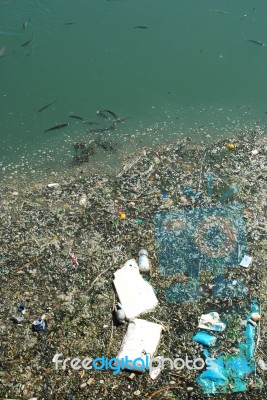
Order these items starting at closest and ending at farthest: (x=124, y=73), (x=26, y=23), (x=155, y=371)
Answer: (x=155, y=371)
(x=124, y=73)
(x=26, y=23)

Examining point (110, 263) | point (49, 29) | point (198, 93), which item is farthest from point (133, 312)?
point (49, 29)

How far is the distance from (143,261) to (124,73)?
2.96m

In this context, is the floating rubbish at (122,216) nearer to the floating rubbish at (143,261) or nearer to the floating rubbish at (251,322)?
the floating rubbish at (143,261)

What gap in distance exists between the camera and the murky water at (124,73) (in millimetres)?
5555

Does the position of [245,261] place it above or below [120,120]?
below

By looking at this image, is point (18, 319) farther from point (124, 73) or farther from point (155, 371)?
point (124, 73)

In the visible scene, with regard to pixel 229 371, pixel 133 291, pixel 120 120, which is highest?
pixel 120 120

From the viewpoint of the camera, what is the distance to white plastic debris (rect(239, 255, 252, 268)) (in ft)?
13.9

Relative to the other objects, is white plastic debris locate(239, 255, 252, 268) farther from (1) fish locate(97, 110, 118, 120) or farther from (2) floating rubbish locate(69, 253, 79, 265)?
(1) fish locate(97, 110, 118, 120)

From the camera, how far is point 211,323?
3852 mm

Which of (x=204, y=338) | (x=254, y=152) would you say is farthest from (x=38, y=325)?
Answer: (x=254, y=152)

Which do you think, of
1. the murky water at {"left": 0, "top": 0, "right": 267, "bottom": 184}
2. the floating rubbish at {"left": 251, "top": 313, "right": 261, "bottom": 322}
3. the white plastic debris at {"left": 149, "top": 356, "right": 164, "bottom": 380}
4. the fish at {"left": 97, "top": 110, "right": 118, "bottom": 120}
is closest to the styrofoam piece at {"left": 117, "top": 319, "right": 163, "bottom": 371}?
the white plastic debris at {"left": 149, "top": 356, "right": 164, "bottom": 380}

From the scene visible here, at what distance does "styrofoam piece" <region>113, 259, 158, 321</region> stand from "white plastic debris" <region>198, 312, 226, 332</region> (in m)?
0.40

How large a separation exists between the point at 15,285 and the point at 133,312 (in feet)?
3.46
